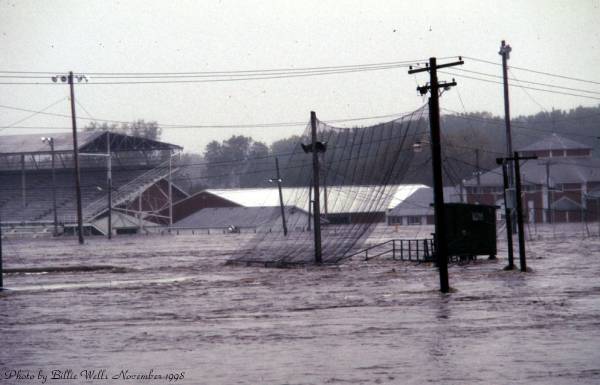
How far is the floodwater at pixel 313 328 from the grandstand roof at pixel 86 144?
67015 mm

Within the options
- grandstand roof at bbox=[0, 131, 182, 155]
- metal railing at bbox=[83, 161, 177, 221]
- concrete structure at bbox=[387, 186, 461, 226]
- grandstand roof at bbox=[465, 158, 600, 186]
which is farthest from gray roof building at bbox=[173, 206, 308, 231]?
grandstand roof at bbox=[465, 158, 600, 186]

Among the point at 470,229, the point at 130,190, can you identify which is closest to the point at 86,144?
the point at 130,190

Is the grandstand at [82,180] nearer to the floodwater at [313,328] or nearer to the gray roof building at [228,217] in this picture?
the gray roof building at [228,217]

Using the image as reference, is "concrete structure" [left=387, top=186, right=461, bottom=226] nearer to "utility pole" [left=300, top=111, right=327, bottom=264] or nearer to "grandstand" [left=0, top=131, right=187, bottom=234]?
"grandstand" [left=0, top=131, right=187, bottom=234]

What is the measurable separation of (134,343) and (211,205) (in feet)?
336

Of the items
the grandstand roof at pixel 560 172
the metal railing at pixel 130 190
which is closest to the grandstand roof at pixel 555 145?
the grandstand roof at pixel 560 172

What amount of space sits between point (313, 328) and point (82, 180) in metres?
92.4

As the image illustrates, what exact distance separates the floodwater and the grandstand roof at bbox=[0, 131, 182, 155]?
6702cm

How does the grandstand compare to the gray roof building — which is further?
the gray roof building

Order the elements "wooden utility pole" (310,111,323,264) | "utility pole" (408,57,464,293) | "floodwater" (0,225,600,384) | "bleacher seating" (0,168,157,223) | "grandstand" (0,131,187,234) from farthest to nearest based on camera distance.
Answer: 1. "bleacher seating" (0,168,157,223)
2. "grandstand" (0,131,187,234)
3. "wooden utility pole" (310,111,323,264)
4. "utility pole" (408,57,464,293)
5. "floodwater" (0,225,600,384)

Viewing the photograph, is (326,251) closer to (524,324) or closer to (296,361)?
(524,324)

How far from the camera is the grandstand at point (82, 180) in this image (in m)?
99.9

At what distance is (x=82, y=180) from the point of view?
107m

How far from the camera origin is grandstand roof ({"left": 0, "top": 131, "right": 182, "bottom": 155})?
330 feet
